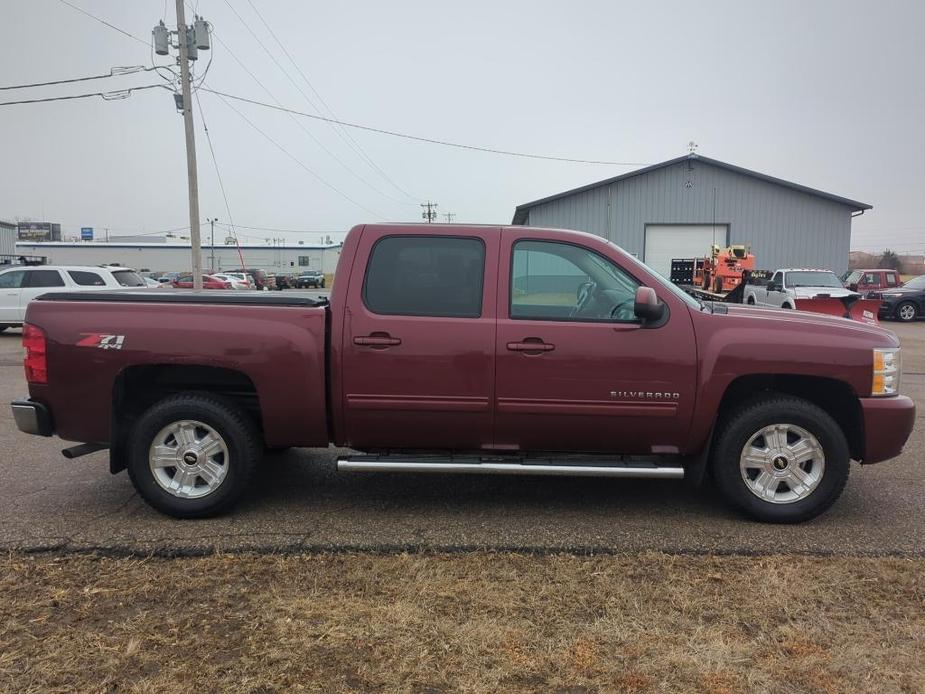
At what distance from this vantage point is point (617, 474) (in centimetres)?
430

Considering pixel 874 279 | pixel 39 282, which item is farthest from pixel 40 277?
pixel 874 279

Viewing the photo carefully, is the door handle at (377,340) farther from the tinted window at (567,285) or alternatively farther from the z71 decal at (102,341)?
the z71 decal at (102,341)

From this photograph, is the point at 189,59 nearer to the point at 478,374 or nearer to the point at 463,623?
the point at 478,374

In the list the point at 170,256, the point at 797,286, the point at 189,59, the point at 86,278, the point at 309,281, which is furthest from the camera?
the point at 170,256

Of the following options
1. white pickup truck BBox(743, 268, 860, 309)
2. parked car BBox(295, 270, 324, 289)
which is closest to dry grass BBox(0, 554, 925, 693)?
white pickup truck BBox(743, 268, 860, 309)

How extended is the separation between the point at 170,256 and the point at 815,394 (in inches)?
3687

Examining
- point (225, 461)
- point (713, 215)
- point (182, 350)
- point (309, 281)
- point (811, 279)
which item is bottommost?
point (225, 461)

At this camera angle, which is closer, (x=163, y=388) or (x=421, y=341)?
(x=421, y=341)

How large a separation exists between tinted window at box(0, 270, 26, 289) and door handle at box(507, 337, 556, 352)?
638 inches

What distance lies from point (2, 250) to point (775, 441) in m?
68.7

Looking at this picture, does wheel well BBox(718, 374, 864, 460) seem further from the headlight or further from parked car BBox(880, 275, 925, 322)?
parked car BBox(880, 275, 925, 322)

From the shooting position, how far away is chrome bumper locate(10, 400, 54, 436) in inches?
174

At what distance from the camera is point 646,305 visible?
407 centimetres

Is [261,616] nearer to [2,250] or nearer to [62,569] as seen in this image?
[62,569]
